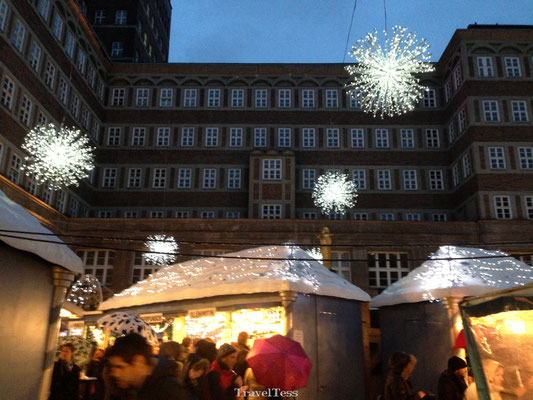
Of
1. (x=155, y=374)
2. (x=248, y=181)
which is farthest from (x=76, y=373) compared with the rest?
(x=248, y=181)

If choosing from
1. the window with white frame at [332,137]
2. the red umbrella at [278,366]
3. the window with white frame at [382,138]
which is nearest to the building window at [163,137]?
the window with white frame at [332,137]

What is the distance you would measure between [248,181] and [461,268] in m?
21.3

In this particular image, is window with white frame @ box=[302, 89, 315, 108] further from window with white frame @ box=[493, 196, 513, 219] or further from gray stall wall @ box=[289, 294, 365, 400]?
gray stall wall @ box=[289, 294, 365, 400]

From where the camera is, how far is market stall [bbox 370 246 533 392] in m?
15.1

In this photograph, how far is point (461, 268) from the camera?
1625 cm

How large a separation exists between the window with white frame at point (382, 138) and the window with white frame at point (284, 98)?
681 centimetres

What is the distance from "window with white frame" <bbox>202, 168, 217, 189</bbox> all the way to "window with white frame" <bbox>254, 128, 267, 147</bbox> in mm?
3672

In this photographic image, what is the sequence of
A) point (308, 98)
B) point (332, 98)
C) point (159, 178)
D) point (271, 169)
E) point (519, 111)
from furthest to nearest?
point (308, 98)
point (332, 98)
point (159, 178)
point (271, 169)
point (519, 111)

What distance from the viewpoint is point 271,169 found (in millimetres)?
34938

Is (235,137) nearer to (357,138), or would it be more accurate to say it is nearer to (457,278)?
(357,138)

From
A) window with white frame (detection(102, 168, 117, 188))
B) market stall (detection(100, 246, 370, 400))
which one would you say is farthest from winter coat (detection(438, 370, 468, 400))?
window with white frame (detection(102, 168, 117, 188))

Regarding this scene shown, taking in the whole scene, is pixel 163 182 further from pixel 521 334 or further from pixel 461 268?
pixel 521 334

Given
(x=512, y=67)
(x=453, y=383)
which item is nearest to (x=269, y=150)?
(x=512, y=67)

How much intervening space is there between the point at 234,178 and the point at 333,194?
6991 mm
